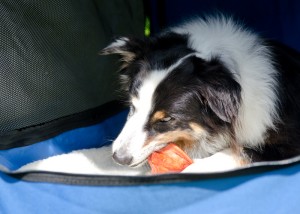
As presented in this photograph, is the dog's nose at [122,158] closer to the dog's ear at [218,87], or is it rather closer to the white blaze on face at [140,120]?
the white blaze on face at [140,120]

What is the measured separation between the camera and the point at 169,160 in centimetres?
267

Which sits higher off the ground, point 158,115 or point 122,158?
point 158,115

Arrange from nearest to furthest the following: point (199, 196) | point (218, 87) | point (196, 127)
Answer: point (199, 196) → point (218, 87) → point (196, 127)

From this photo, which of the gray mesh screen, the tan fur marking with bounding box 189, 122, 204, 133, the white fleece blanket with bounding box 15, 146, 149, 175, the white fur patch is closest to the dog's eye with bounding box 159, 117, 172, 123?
the tan fur marking with bounding box 189, 122, 204, 133

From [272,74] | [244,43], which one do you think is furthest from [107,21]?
[272,74]

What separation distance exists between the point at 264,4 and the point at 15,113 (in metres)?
2.03

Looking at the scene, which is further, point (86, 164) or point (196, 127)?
point (86, 164)

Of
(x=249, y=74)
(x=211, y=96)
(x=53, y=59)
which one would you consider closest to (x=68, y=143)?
(x=53, y=59)

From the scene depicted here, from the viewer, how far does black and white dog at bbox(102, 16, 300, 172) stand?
2475mm

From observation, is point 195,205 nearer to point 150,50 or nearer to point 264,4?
point 150,50

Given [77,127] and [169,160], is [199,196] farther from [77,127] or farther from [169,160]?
[77,127]

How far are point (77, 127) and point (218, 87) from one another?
4.05 feet

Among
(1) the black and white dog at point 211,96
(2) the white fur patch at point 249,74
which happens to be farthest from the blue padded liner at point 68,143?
(2) the white fur patch at point 249,74

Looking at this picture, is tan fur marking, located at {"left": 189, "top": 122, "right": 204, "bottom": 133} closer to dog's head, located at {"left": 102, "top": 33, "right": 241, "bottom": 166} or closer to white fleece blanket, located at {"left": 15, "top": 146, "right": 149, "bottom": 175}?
dog's head, located at {"left": 102, "top": 33, "right": 241, "bottom": 166}
